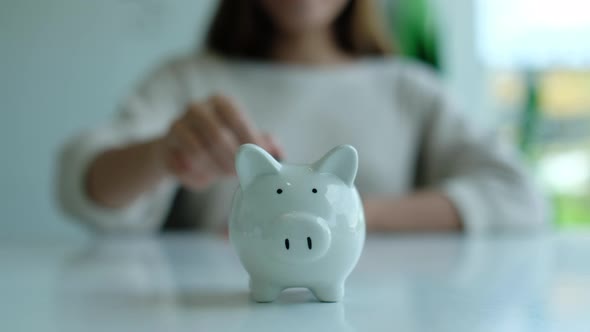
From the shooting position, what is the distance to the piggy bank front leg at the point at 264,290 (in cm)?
40

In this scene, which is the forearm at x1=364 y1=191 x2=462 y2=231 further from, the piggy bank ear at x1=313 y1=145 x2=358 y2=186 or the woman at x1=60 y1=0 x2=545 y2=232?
the piggy bank ear at x1=313 y1=145 x2=358 y2=186

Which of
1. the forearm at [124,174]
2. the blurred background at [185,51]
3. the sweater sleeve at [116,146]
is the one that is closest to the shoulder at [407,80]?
the sweater sleeve at [116,146]

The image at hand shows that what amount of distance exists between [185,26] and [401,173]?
1112 millimetres

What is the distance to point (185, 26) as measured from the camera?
6.83ft

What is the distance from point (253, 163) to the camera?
407 mm

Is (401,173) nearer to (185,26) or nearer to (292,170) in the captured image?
(292,170)

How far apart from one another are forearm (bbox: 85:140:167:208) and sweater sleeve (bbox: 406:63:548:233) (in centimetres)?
47

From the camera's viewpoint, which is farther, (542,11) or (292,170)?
(542,11)

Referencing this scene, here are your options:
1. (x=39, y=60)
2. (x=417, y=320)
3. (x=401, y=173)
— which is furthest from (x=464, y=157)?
(x=39, y=60)

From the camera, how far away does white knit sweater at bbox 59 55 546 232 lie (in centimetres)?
104

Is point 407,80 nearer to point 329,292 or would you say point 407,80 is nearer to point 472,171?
point 472,171

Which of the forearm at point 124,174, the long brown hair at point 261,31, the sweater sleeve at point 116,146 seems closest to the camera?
the forearm at point 124,174

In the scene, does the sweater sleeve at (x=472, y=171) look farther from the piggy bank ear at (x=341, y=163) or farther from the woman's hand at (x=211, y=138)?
the piggy bank ear at (x=341, y=163)

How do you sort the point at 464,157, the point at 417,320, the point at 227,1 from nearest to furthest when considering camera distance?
the point at 417,320, the point at 464,157, the point at 227,1
